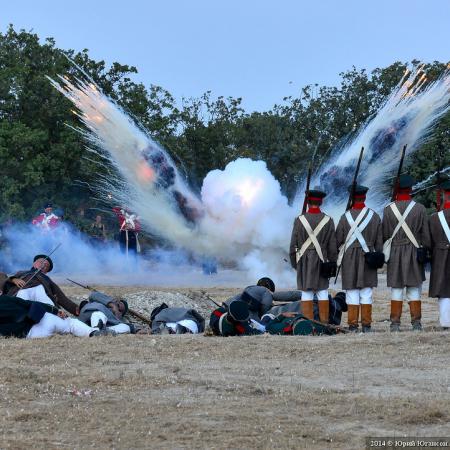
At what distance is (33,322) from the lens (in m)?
13.1

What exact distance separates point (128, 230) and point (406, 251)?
15847 millimetres

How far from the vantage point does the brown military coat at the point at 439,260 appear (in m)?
13.5

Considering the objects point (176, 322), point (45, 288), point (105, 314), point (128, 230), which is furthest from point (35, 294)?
point (128, 230)

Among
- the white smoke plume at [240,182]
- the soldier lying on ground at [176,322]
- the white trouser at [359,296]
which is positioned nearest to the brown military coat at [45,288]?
the soldier lying on ground at [176,322]

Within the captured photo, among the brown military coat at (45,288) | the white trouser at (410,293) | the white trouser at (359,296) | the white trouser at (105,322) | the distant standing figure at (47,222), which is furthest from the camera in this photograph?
the distant standing figure at (47,222)

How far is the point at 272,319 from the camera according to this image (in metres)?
13.5

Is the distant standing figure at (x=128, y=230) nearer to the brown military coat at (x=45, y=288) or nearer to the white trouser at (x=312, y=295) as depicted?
the brown military coat at (x=45, y=288)

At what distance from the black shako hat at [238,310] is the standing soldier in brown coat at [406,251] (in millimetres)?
1946

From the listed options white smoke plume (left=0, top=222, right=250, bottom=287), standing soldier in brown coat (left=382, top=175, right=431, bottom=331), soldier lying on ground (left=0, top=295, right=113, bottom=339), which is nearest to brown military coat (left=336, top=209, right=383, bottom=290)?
standing soldier in brown coat (left=382, top=175, right=431, bottom=331)

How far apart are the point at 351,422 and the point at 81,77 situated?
2532 cm

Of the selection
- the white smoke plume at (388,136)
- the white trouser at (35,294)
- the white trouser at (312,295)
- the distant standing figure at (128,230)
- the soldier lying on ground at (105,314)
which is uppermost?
the white smoke plume at (388,136)

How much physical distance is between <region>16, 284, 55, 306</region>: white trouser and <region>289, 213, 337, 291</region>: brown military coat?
305 cm

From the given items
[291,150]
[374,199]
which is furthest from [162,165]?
[291,150]

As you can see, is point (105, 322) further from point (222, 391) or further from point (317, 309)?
point (222, 391)
